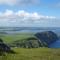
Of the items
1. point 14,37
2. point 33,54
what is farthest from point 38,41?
point 14,37

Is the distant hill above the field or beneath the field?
above

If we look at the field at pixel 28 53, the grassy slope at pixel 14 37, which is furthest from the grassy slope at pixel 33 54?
the grassy slope at pixel 14 37

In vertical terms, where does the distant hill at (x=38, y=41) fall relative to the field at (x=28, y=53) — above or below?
above

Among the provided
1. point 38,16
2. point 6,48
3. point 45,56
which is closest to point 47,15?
point 38,16

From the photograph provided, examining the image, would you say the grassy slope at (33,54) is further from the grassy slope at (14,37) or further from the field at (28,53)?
the grassy slope at (14,37)

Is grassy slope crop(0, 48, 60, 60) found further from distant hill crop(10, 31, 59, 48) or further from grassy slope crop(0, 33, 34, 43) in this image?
grassy slope crop(0, 33, 34, 43)

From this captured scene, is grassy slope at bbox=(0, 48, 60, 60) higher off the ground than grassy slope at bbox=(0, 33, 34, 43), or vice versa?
grassy slope at bbox=(0, 33, 34, 43)

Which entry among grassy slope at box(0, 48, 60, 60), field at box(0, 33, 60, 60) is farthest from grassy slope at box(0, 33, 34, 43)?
grassy slope at box(0, 48, 60, 60)
